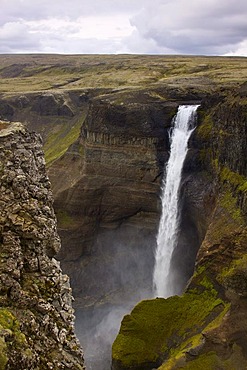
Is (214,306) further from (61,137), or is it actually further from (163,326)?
(61,137)

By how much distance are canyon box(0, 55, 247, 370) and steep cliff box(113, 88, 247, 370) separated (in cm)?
9

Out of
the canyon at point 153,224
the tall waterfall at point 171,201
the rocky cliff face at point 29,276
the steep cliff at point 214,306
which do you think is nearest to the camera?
the rocky cliff face at point 29,276

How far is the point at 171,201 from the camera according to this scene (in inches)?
2232

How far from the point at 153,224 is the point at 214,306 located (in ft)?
72.8

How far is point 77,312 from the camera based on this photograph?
196ft

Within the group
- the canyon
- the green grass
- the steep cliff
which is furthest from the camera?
the green grass

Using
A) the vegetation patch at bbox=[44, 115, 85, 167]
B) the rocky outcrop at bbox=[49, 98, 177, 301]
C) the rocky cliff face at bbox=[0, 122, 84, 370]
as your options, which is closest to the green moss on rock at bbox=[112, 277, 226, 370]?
the rocky outcrop at bbox=[49, 98, 177, 301]

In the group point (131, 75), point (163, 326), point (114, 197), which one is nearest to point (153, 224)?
point (114, 197)

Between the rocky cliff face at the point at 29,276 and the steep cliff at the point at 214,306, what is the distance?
22.5 meters

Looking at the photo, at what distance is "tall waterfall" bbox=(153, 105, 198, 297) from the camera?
5569 centimetres

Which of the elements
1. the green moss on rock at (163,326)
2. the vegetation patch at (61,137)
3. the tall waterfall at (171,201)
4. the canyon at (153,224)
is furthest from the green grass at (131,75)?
the green moss on rock at (163,326)

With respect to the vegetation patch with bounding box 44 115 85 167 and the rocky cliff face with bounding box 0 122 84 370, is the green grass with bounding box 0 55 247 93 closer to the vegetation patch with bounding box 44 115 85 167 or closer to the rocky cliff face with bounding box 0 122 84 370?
the vegetation patch with bounding box 44 115 85 167

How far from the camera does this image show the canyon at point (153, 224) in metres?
39.4

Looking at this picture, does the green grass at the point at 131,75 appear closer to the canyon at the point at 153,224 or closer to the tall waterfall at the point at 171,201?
the canyon at the point at 153,224
